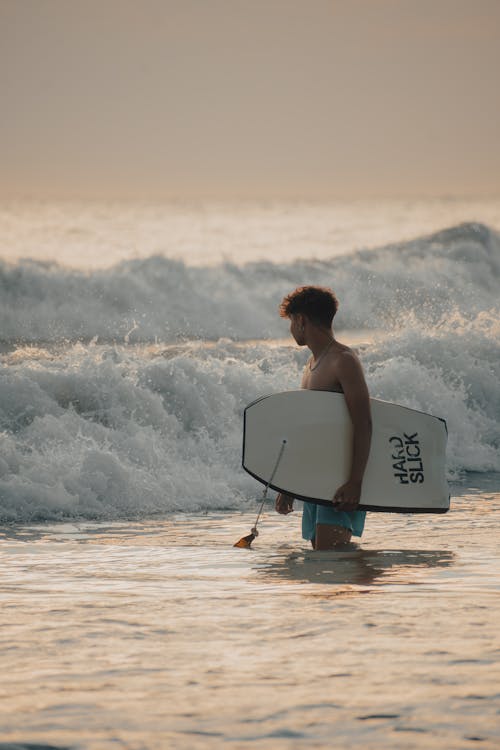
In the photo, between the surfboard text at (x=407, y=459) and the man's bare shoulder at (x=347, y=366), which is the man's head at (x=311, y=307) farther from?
the surfboard text at (x=407, y=459)

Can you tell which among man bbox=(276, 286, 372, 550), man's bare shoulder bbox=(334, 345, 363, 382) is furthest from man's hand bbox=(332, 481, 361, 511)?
man's bare shoulder bbox=(334, 345, 363, 382)

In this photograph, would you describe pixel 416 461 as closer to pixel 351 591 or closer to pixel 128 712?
pixel 351 591

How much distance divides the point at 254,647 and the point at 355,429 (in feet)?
5.11

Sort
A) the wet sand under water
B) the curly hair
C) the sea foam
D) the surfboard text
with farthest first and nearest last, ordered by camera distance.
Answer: the sea foam → the surfboard text → the curly hair → the wet sand under water

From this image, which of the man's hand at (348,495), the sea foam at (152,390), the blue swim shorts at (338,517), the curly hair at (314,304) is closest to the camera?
the man's hand at (348,495)

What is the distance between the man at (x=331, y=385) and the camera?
5047 millimetres

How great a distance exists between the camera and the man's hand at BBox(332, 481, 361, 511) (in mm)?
5027

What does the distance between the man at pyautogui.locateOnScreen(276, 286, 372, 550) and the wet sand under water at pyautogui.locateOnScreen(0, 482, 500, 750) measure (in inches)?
7.0

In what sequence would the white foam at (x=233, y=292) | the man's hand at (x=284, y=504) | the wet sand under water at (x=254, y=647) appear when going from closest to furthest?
1. the wet sand under water at (x=254, y=647)
2. the man's hand at (x=284, y=504)
3. the white foam at (x=233, y=292)

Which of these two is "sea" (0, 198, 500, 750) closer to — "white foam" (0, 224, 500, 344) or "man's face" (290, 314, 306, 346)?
"man's face" (290, 314, 306, 346)

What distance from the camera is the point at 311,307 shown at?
5156 mm

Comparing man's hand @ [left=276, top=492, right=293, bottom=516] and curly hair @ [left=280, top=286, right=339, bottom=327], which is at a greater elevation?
curly hair @ [left=280, top=286, right=339, bottom=327]

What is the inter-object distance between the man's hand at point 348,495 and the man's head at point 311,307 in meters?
0.72

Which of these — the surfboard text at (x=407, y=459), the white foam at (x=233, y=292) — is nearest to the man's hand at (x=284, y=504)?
the surfboard text at (x=407, y=459)
